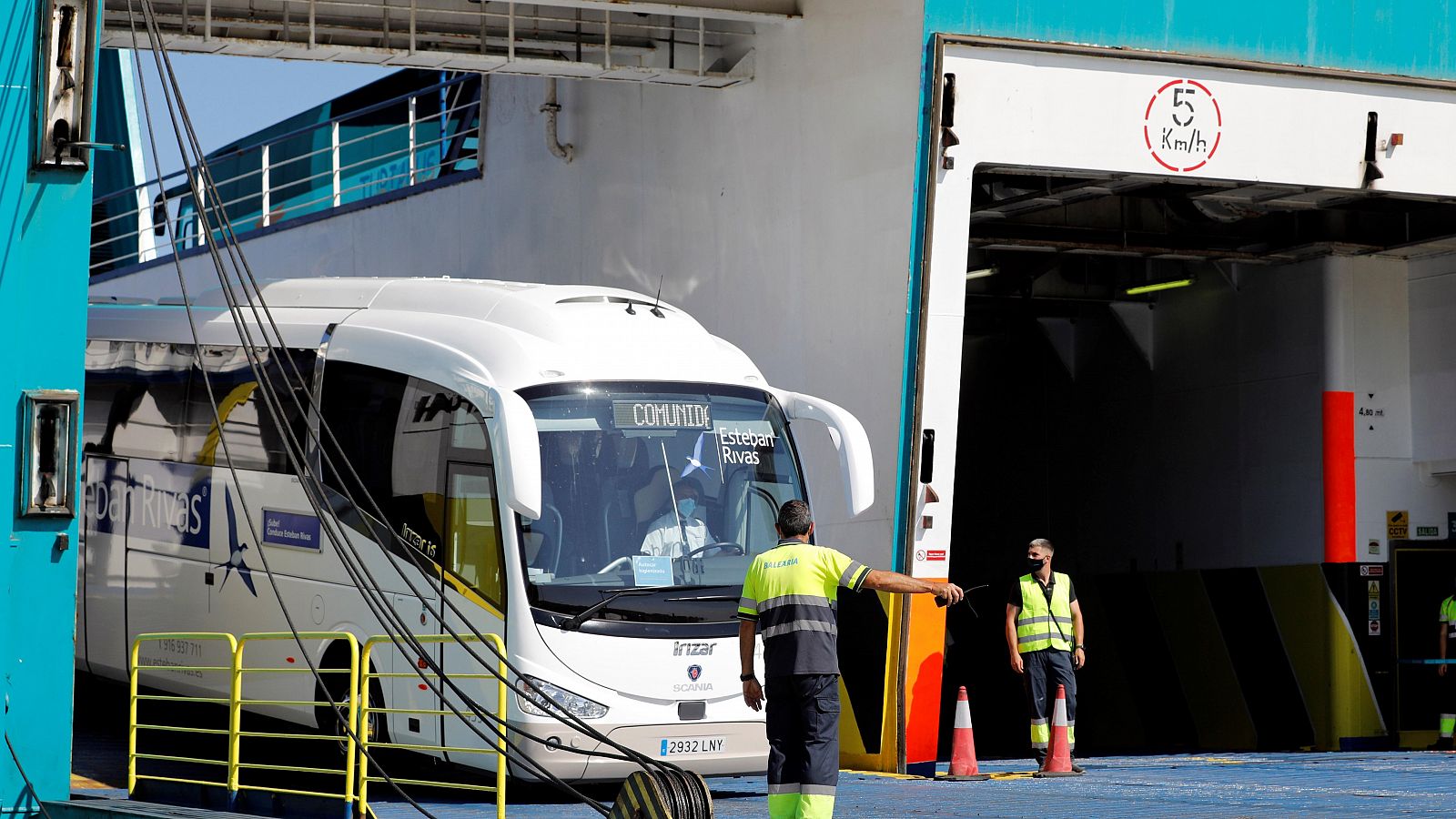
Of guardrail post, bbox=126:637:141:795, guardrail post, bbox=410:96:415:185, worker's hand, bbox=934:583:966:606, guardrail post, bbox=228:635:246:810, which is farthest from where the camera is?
guardrail post, bbox=410:96:415:185

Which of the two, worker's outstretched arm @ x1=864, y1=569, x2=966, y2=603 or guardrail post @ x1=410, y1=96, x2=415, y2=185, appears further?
guardrail post @ x1=410, y1=96, x2=415, y2=185

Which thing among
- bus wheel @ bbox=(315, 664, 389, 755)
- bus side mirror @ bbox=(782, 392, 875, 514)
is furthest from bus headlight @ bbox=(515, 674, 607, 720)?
bus side mirror @ bbox=(782, 392, 875, 514)

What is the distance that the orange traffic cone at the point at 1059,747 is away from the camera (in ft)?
47.2

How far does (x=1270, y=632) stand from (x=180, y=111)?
14861 mm

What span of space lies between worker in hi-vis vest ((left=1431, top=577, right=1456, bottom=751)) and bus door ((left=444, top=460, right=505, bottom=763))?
11580mm

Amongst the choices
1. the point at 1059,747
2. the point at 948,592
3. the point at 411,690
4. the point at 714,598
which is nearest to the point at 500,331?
the point at 714,598

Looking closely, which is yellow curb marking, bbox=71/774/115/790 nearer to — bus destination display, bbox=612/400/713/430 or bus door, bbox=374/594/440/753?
bus door, bbox=374/594/440/753

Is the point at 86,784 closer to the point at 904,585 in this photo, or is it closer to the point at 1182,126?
the point at 904,585

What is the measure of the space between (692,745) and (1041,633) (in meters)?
3.90

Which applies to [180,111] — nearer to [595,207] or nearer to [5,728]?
[5,728]

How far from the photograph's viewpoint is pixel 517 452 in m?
11.2

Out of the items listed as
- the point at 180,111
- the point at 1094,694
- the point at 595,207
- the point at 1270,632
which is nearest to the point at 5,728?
the point at 180,111

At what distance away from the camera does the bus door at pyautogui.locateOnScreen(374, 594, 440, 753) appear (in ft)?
39.7

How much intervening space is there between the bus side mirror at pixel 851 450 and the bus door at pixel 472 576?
2372 millimetres
